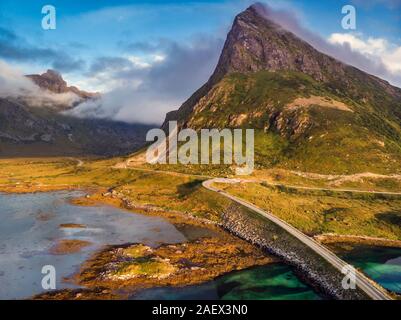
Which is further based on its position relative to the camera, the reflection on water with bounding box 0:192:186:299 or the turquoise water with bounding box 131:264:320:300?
the reflection on water with bounding box 0:192:186:299

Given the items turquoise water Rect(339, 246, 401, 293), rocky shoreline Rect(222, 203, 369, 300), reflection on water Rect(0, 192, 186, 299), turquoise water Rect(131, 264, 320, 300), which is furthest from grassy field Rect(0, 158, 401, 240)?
turquoise water Rect(131, 264, 320, 300)

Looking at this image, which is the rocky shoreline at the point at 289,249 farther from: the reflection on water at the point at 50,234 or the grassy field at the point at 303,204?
the reflection on water at the point at 50,234

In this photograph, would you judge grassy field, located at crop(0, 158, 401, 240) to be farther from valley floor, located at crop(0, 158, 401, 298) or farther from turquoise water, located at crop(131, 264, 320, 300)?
turquoise water, located at crop(131, 264, 320, 300)

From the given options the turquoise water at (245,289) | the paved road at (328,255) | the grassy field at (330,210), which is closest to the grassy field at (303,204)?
the grassy field at (330,210)

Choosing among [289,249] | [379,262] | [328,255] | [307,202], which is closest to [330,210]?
[307,202]

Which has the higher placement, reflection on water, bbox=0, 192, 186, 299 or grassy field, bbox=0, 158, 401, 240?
grassy field, bbox=0, 158, 401, 240

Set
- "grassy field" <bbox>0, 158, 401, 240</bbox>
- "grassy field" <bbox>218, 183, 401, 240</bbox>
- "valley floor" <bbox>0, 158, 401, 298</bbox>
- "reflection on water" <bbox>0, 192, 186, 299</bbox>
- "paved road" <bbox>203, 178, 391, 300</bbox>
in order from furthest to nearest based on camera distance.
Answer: "grassy field" <bbox>0, 158, 401, 240</bbox> < "grassy field" <bbox>218, 183, 401, 240</bbox> < "valley floor" <bbox>0, 158, 401, 298</bbox> < "reflection on water" <bbox>0, 192, 186, 299</bbox> < "paved road" <bbox>203, 178, 391, 300</bbox>
